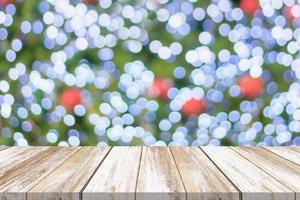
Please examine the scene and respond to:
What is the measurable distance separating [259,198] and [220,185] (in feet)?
0.33

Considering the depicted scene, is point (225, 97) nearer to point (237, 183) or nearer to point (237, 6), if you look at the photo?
point (237, 6)

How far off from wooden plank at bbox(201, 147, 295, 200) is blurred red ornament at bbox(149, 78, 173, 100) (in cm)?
57

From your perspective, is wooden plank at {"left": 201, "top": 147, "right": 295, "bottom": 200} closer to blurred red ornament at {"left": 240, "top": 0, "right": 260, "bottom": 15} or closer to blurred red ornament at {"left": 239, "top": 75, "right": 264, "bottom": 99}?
blurred red ornament at {"left": 239, "top": 75, "right": 264, "bottom": 99}

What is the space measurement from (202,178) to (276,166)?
301mm

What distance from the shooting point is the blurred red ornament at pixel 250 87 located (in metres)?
2.29

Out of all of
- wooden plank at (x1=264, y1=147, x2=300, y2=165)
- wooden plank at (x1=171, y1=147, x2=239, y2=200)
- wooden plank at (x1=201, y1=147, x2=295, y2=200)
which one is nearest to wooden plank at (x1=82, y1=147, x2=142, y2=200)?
wooden plank at (x1=171, y1=147, x2=239, y2=200)

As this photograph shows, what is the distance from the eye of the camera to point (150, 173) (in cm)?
138

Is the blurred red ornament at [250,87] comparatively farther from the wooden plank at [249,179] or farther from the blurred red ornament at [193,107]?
the wooden plank at [249,179]

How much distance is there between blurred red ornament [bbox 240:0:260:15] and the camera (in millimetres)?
2283

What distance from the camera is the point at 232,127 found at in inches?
91.0

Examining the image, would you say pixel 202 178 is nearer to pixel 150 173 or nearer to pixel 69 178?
pixel 150 173

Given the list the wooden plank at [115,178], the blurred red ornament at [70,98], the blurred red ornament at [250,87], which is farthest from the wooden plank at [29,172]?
the blurred red ornament at [250,87]

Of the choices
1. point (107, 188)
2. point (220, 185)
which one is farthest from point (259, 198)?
point (107, 188)

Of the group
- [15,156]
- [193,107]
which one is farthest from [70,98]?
[15,156]
